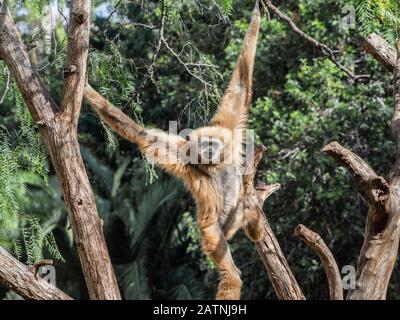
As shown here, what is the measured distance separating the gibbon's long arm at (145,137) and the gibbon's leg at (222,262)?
→ 58 cm

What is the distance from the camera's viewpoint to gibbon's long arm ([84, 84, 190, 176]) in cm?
571

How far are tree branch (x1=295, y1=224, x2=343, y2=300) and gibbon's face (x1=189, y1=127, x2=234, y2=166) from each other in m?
0.96

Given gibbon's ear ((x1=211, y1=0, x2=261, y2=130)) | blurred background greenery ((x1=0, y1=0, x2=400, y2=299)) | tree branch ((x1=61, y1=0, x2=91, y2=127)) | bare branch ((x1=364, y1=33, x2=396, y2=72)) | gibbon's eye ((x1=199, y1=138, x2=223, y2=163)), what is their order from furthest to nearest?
blurred background greenery ((x1=0, y1=0, x2=400, y2=299)) → gibbon's ear ((x1=211, y1=0, x2=261, y2=130)) → bare branch ((x1=364, y1=33, x2=396, y2=72)) → gibbon's eye ((x1=199, y1=138, x2=223, y2=163)) → tree branch ((x1=61, y1=0, x2=91, y2=127))

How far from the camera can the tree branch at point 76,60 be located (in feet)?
16.5

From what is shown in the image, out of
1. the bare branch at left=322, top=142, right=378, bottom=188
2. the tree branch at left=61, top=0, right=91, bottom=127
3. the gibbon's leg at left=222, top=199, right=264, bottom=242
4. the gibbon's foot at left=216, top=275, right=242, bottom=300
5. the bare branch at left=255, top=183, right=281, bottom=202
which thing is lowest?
the gibbon's foot at left=216, top=275, right=242, bottom=300

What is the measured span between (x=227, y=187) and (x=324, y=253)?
1098 millimetres

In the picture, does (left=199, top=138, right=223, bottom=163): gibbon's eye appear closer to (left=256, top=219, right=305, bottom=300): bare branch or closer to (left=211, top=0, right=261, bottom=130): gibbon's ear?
(left=211, top=0, right=261, bottom=130): gibbon's ear

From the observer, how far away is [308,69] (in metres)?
11.6

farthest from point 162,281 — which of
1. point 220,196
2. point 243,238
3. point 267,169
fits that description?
point 220,196

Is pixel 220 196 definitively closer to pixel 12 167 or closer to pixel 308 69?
pixel 12 167

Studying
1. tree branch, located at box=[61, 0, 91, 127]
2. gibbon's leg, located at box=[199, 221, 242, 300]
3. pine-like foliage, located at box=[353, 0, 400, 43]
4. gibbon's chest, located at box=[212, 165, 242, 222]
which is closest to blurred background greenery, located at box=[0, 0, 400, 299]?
gibbon's chest, located at box=[212, 165, 242, 222]

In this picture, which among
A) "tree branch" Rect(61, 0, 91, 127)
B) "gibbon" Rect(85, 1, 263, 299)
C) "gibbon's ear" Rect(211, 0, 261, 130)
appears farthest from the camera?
"gibbon's ear" Rect(211, 0, 261, 130)

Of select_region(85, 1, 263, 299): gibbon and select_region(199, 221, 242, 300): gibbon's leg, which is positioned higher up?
select_region(85, 1, 263, 299): gibbon
